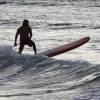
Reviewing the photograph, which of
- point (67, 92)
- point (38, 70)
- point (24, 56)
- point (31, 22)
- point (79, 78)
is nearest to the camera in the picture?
point (67, 92)

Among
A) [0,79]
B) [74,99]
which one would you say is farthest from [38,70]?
[74,99]

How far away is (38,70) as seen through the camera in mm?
15414

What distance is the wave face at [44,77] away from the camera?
1196cm

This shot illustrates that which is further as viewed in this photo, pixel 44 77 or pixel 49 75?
pixel 49 75

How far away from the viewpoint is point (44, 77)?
47.1 feet

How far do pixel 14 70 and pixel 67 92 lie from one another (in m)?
3.94

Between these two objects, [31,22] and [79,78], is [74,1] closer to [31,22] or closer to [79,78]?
[31,22]

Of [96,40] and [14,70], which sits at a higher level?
[14,70]

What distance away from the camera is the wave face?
39.2 ft

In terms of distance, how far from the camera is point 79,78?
14.0m

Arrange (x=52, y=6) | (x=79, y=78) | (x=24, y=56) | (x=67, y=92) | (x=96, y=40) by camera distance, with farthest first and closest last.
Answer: (x=52, y=6), (x=96, y=40), (x=24, y=56), (x=79, y=78), (x=67, y=92)

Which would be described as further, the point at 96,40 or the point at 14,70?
the point at 96,40

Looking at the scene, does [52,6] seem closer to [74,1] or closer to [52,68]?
[74,1]

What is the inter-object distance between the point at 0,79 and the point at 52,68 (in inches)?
92.0
